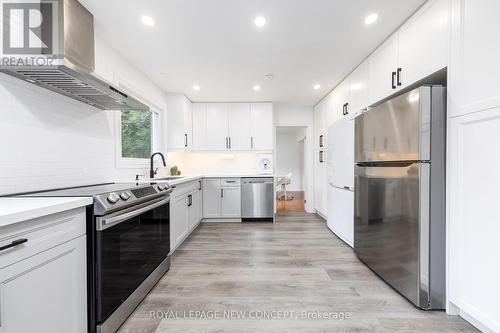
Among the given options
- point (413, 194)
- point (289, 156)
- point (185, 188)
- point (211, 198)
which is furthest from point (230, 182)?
point (289, 156)

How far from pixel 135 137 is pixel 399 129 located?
10.4 ft

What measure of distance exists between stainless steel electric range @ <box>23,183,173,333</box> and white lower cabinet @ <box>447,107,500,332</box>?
89.3 inches

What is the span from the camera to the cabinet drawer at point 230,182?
4.44 m

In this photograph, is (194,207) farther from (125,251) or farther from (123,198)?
(123,198)

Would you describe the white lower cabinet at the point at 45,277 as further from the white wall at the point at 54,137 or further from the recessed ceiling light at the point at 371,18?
the recessed ceiling light at the point at 371,18

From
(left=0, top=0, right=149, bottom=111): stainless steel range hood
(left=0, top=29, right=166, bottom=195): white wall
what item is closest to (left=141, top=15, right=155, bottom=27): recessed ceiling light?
(left=0, top=0, right=149, bottom=111): stainless steel range hood

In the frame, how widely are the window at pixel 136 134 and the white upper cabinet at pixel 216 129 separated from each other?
47.7 inches

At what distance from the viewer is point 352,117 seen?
2.88 meters

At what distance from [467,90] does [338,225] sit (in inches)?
89.0

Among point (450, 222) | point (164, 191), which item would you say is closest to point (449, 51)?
point (450, 222)

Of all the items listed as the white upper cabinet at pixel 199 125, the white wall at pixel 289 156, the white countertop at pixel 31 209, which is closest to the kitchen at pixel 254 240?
the white countertop at pixel 31 209

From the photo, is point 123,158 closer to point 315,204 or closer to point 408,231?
point 408,231

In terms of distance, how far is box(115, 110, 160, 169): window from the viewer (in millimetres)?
2730

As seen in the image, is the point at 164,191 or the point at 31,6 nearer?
the point at 31,6
